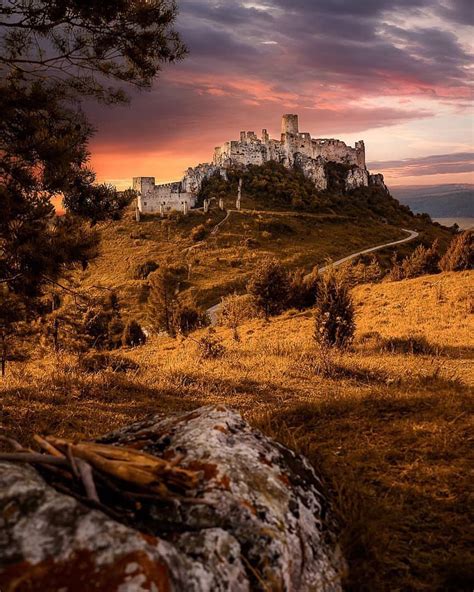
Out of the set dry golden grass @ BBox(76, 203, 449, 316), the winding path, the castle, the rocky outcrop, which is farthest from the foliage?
the rocky outcrop

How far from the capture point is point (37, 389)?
8.88 m

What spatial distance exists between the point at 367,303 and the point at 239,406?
22924mm

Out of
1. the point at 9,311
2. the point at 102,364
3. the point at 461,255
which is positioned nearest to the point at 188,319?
the point at 461,255

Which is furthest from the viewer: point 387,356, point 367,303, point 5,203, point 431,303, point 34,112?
point 367,303

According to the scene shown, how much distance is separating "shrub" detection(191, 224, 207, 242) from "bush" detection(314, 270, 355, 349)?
169 feet

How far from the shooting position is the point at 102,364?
12234mm

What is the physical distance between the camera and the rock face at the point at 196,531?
5.56 ft

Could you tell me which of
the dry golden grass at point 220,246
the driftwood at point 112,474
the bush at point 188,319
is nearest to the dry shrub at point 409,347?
the driftwood at point 112,474

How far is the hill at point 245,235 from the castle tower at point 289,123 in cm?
1847

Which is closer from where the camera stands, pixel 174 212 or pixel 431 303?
pixel 431 303

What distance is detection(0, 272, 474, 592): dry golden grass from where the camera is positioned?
270 centimetres

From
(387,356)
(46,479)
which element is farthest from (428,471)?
(387,356)

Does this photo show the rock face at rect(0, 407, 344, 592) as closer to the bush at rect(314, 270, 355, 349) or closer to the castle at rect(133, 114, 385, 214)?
the bush at rect(314, 270, 355, 349)

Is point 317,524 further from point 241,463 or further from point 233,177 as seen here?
point 233,177
